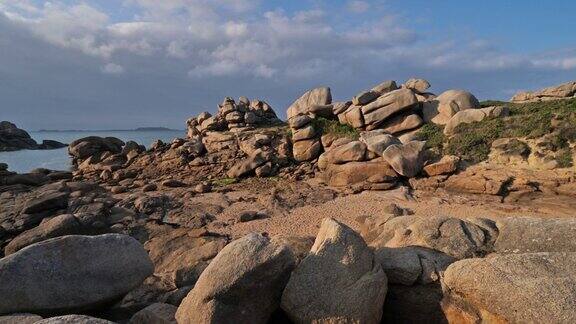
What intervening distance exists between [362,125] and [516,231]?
73.1 feet

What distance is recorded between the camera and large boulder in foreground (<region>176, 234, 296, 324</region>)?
28.2 feet

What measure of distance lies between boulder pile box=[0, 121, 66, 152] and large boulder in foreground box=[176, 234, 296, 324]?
86.1 meters

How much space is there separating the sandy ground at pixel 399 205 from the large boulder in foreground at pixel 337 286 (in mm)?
9740

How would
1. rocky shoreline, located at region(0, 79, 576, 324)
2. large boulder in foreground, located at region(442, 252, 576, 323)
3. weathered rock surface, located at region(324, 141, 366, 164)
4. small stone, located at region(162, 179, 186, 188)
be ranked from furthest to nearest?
small stone, located at region(162, 179, 186, 188), weathered rock surface, located at region(324, 141, 366, 164), rocky shoreline, located at region(0, 79, 576, 324), large boulder in foreground, located at region(442, 252, 576, 323)

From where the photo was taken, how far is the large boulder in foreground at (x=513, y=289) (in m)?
7.18

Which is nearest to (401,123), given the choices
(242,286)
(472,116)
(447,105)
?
(447,105)

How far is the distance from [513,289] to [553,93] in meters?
35.8

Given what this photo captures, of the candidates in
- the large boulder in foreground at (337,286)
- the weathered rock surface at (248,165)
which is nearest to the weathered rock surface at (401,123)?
the weathered rock surface at (248,165)

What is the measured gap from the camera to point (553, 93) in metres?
36.8

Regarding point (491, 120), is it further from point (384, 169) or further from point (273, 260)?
point (273, 260)

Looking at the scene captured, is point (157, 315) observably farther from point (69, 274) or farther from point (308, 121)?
point (308, 121)

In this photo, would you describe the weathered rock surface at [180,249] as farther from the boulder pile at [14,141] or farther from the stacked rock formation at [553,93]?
Answer: the boulder pile at [14,141]

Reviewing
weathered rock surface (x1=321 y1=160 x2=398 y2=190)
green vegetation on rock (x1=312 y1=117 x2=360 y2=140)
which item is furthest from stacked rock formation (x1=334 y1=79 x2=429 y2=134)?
weathered rock surface (x1=321 y1=160 x2=398 y2=190)

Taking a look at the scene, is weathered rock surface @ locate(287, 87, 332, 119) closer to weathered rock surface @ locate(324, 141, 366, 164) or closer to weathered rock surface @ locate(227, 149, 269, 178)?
weathered rock surface @ locate(227, 149, 269, 178)
